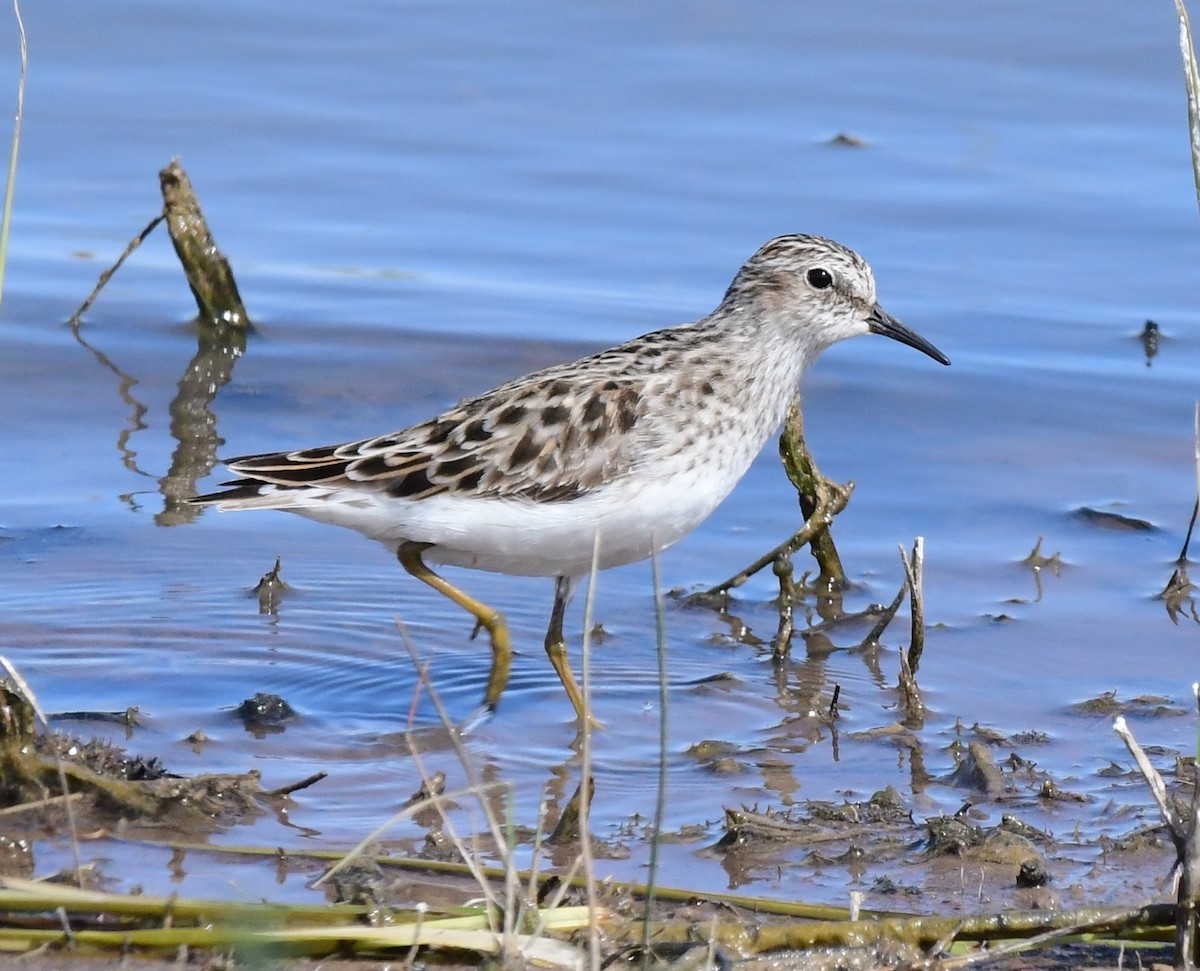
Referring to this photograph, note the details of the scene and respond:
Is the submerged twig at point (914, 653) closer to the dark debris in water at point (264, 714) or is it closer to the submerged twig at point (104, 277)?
the dark debris in water at point (264, 714)

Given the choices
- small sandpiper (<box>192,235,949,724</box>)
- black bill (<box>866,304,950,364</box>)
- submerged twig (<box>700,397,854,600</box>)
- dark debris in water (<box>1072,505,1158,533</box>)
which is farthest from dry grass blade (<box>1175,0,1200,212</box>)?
dark debris in water (<box>1072,505,1158,533</box>)

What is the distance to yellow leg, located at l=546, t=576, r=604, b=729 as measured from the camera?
6664 millimetres

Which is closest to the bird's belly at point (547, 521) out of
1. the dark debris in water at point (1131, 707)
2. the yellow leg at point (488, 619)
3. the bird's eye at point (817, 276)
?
the yellow leg at point (488, 619)

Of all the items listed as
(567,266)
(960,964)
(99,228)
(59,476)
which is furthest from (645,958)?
(99,228)

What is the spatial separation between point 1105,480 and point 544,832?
451 cm

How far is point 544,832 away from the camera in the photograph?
18.1 ft

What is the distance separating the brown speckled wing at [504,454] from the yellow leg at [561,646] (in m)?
0.59

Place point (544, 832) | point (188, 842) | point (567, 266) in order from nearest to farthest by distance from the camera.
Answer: point (188, 842) < point (544, 832) < point (567, 266)

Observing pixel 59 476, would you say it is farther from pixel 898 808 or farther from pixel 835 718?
pixel 898 808

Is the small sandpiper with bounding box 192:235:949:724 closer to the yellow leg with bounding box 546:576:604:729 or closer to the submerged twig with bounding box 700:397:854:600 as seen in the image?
the yellow leg with bounding box 546:576:604:729

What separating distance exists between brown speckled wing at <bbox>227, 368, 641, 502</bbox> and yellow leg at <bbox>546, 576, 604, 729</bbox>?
1.94 ft

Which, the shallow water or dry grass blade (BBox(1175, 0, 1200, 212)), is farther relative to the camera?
the shallow water

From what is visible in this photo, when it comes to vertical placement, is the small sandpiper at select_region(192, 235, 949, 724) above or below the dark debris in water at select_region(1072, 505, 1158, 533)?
above

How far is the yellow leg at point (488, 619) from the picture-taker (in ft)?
22.4
